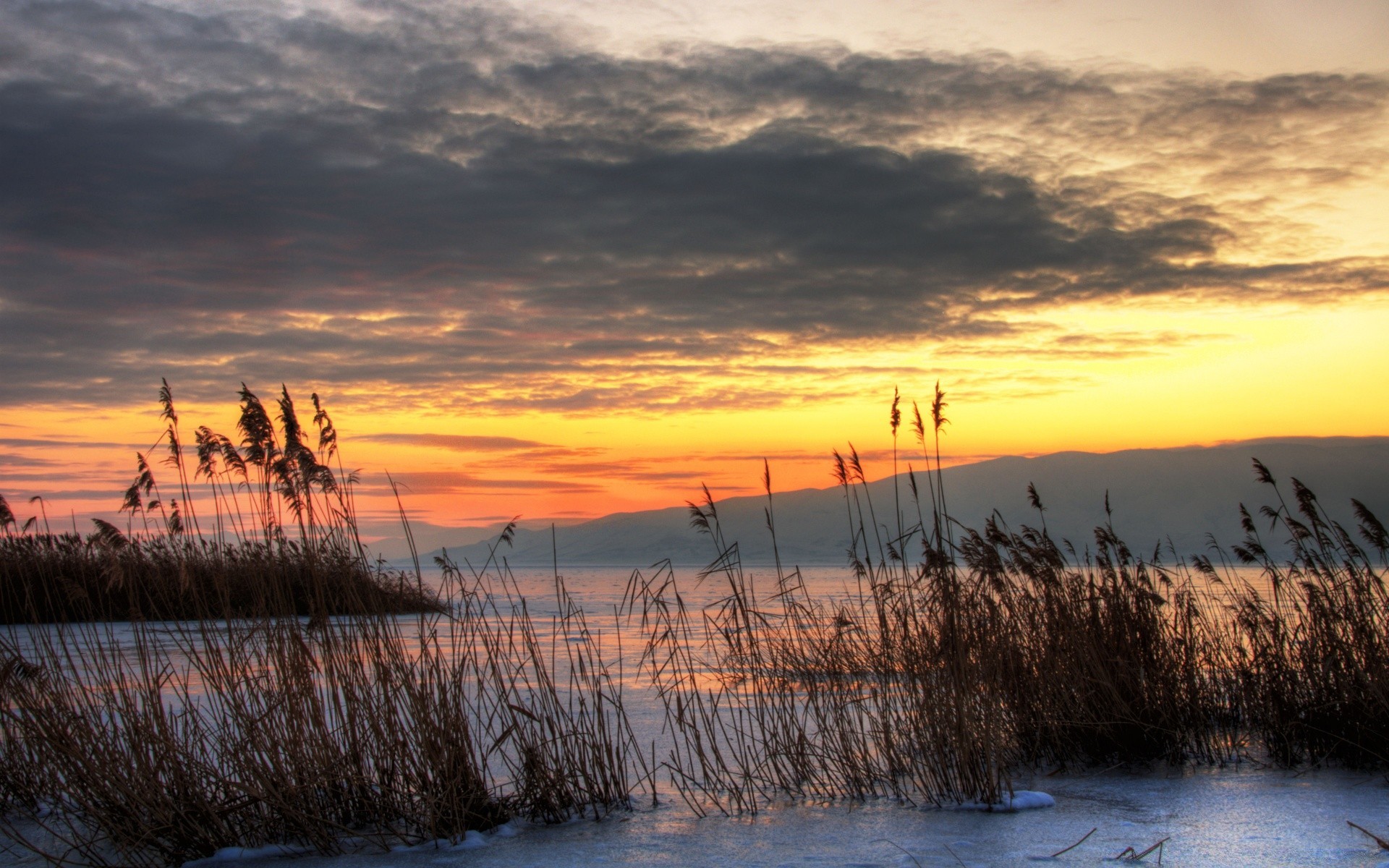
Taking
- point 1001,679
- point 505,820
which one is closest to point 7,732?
point 505,820

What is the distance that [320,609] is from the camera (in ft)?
13.4

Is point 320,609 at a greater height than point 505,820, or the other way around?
point 320,609

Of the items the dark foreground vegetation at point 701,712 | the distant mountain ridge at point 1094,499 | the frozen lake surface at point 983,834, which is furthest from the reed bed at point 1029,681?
the distant mountain ridge at point 1094,499

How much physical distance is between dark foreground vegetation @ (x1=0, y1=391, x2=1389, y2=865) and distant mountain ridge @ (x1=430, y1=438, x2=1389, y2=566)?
314 feet

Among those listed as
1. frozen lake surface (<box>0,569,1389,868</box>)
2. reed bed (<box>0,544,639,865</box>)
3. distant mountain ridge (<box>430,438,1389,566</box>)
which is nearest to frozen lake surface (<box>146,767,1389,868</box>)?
frozen lake surface (<box>0,569,1389,868</box>)

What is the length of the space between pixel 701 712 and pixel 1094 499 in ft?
460

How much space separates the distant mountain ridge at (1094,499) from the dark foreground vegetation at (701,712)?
314 ft

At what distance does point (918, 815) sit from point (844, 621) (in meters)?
1.37

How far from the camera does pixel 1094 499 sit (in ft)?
435

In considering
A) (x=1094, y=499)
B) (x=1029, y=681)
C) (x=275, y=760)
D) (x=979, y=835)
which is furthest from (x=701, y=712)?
(x=1094, y=499)

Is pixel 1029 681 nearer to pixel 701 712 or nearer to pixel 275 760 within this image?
pixel 701 712

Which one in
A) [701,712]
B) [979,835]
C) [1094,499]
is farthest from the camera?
[1094,499]

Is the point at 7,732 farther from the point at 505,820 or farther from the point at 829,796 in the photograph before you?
the point at 829,796

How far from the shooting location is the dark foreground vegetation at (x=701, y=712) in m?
3.92
